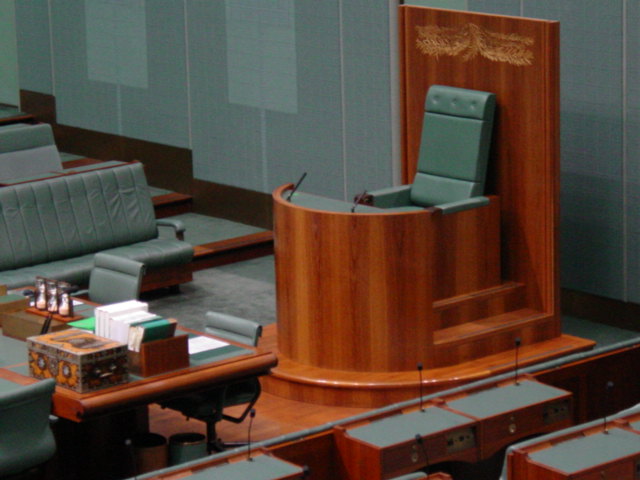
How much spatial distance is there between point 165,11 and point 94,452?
17.4 feet

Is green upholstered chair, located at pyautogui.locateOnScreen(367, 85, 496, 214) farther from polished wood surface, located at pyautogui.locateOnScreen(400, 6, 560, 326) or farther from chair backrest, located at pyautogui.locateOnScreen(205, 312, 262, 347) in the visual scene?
chair backrest, located at pyautogui.locateOnScreen(205, 312, 262, 347)

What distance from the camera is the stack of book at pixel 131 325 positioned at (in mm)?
5504

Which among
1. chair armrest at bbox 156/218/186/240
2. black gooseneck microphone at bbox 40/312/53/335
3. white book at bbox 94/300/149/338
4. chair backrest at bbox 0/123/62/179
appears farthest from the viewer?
chair backrest at bbox 0/123/62/179

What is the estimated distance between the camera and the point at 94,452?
19.5 ft

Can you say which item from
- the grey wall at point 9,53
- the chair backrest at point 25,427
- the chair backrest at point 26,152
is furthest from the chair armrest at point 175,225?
the grey wall at point 9,53

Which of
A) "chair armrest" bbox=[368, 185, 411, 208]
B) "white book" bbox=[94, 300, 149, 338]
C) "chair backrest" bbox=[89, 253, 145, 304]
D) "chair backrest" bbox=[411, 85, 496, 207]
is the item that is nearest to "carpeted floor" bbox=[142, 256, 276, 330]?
"chair backrest" bbox=[89, 253, 145, 304]

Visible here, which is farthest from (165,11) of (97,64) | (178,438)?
(178,438)

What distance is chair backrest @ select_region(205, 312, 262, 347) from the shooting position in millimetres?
6035

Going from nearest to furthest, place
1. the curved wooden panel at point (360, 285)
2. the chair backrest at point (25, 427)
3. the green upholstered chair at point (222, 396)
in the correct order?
the chair backrest at point (25, 427) → the green upholstered chair at point (222, 396) → the curved wooden panel at point (360, 285)

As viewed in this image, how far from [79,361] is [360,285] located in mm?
1764

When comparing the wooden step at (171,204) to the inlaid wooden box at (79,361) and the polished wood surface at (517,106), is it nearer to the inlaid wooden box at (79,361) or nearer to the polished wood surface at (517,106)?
the polished wood surface at (517,106)

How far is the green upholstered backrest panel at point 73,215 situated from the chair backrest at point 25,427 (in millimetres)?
2991

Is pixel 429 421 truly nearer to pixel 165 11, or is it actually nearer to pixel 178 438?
pixel 178 438

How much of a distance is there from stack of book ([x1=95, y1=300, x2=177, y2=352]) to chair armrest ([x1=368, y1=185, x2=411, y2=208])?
1.93 metres
